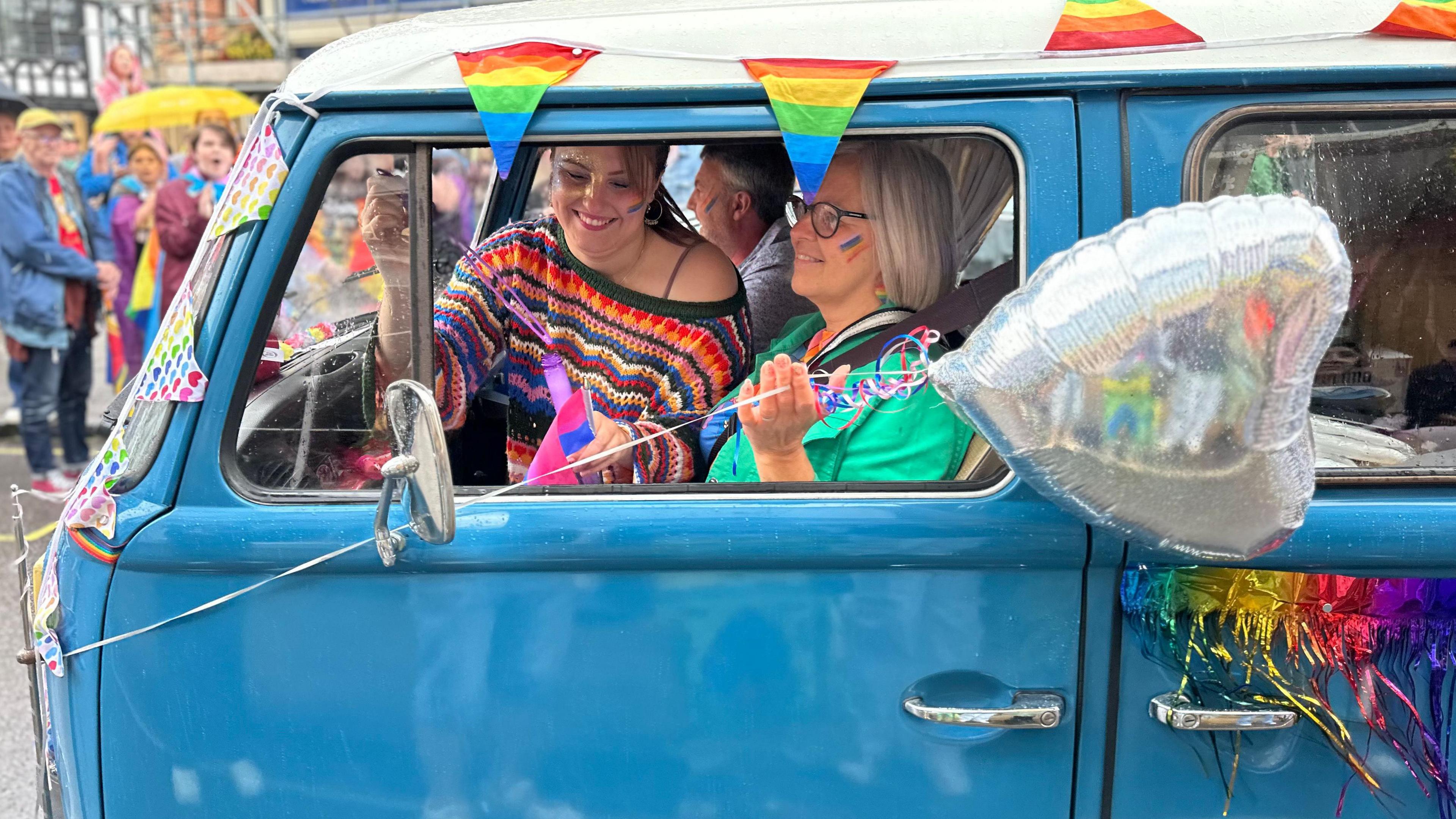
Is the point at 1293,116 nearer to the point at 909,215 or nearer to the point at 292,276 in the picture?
the point at 909,215

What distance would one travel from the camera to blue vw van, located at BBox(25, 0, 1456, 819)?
1.55 m

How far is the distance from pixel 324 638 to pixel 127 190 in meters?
7.15

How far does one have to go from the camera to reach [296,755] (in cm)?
165

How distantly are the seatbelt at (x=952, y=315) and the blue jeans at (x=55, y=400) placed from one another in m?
6.05

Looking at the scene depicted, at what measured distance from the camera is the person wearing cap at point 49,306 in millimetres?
6285

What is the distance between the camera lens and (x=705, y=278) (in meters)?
2.16

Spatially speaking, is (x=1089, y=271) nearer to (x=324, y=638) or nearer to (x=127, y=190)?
(x=324, y=638)

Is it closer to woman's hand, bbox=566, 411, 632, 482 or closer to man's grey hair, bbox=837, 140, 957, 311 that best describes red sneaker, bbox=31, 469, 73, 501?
woman's hand, bbox=566, 411, 632, 482

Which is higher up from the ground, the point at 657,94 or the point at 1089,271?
the point at 657,94

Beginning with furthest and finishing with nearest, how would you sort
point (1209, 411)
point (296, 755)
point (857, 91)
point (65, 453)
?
point (65, 453) < point (296, 755) < point (857, 91) < point (1209, 411)

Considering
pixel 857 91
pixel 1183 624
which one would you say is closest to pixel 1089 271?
pixel 857 91

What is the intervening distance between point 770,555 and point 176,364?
88 cm

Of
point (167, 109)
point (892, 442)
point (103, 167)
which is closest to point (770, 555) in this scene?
point (892, 442)

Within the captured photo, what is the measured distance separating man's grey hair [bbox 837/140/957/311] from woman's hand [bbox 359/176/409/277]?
0.68 m
